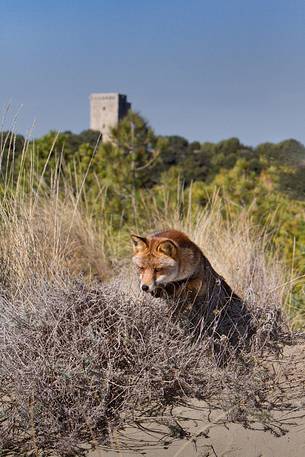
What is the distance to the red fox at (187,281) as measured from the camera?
189 inches

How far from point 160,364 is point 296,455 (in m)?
1.03

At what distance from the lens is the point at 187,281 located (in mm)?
5066

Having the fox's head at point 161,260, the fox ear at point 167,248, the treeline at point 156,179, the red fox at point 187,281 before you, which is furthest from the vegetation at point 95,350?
the treeline at point 156,179

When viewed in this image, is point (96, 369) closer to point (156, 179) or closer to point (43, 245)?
point (43, 245)

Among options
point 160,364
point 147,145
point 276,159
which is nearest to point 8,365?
point 160,364

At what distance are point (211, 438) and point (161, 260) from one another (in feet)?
4.18

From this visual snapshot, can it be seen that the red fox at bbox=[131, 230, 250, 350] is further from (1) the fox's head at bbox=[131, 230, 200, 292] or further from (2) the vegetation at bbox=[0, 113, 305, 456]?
(2) the vegetation at bbox=[0, 113, 305, 456]

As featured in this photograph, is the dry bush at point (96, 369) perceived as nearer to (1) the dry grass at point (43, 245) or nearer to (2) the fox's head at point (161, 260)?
(2) the fox's head at point (161, 260)

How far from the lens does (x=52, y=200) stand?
8.27 meters

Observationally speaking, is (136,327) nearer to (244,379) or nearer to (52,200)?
(244,379)

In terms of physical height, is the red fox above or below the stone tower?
below

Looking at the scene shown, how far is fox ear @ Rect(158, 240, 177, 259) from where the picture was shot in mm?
4840

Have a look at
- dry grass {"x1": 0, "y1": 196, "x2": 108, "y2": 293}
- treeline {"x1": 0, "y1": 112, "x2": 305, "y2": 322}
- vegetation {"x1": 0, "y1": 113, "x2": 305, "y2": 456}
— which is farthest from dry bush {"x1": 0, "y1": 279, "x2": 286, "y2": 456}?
treeline {"x1": 0, "y1": 112, "x2": 305, "y2": 322}

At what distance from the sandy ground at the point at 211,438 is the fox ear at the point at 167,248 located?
107 cm
